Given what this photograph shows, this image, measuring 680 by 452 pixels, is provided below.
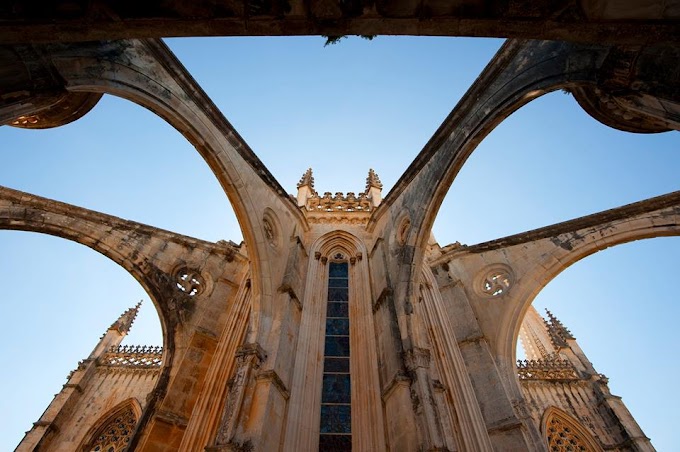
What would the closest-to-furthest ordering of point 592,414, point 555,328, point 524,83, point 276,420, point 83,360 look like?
point 524,83, point 276,420, point 592,414, point 83,360, point 555,328

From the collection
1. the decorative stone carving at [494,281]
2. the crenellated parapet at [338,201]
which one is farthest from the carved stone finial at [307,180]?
the decorative stone carving at [494,281]

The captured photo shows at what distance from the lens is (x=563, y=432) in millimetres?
15031

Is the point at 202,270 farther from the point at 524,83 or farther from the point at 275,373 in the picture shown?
the point at 524,83

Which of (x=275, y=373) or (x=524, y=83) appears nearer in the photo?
(x=524, y=83)

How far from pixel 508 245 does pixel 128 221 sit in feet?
33.9

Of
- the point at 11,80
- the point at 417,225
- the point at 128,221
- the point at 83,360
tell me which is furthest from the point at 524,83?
the point at 83,360

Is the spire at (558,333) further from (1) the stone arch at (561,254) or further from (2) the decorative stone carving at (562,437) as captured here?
(1) the stone arch at (561,254)

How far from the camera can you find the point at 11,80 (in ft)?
11.6

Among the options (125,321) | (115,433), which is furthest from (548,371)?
(125,321)

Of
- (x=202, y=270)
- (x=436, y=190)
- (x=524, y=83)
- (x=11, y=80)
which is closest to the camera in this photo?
(x=11, y=80)

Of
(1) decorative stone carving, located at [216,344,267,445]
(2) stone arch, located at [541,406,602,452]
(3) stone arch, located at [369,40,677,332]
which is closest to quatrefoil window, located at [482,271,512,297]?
(3) stone arch, located at [369,40,677,332]

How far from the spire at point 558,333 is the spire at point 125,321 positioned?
23485 millimetres

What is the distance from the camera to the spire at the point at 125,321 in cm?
2055

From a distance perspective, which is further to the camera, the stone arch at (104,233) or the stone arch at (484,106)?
the stone arch at (104,233)
